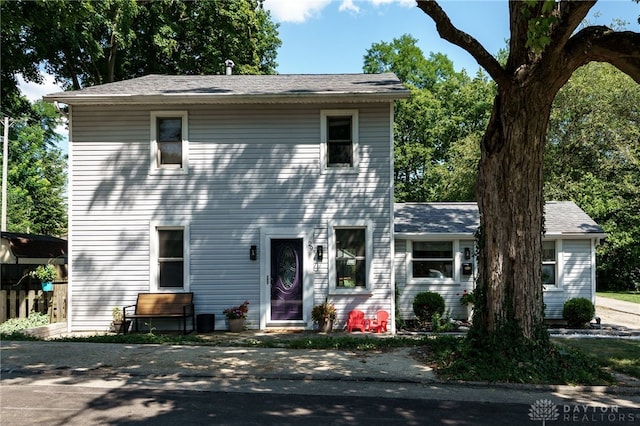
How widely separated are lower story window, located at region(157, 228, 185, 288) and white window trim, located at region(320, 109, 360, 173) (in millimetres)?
4080

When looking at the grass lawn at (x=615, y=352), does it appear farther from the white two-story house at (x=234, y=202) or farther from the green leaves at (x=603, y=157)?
the green leaves at (x=603, y=157)

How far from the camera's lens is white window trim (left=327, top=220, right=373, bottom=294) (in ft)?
39.1

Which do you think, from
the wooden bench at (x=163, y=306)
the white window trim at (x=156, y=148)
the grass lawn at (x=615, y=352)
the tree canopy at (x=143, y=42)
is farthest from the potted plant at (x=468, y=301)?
the tree canopy at (x=143, y=42)

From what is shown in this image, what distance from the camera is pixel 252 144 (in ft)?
40.1

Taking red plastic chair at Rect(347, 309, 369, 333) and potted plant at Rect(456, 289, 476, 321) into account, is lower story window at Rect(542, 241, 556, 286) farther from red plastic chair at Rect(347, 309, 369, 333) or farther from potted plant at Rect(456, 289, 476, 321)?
red plastic chair at Rect(347, 309, 369, 333)

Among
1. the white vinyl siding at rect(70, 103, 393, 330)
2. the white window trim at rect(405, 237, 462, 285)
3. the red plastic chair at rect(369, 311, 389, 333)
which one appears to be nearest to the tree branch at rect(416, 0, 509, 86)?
the white vinyl siding at rect(70, 103, 393, 330)

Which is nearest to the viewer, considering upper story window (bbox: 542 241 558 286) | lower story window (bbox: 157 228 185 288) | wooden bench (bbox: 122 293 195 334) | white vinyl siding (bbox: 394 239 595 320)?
wooden bench (bbox: 122 293 195 334)

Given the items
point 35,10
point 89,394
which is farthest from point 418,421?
point 35,10

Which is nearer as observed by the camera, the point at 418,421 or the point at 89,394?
the point at 418,421

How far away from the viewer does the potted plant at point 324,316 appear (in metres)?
11.6

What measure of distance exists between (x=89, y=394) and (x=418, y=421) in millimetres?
4233

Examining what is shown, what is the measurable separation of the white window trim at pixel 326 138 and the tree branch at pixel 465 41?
4.82 metres

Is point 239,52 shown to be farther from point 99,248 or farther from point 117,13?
point 99,248

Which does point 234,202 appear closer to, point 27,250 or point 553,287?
point 27,250
